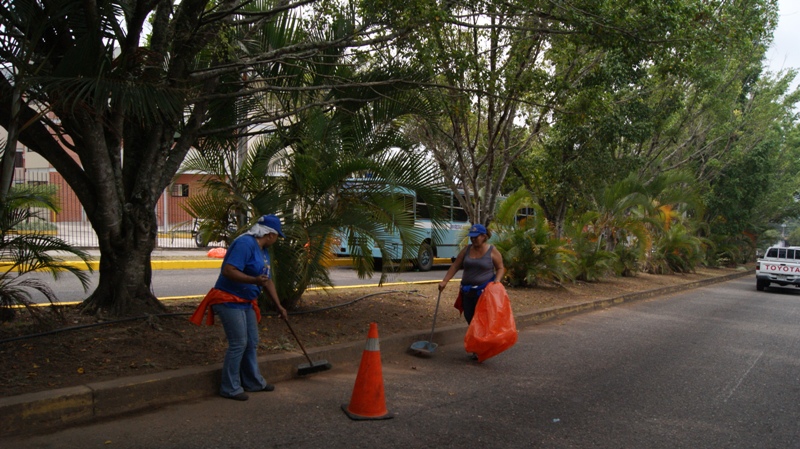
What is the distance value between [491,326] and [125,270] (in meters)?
3.83

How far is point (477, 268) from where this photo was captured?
280 inches

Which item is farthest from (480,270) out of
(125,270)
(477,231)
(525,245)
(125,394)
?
(525,245)

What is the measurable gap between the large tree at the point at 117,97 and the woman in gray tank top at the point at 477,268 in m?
2.74

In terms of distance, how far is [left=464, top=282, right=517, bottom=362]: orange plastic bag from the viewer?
21.4ft

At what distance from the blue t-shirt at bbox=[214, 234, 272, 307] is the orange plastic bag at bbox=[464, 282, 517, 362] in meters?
2.53

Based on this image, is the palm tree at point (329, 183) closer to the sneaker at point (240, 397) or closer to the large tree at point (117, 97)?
the large tree at point (117, 97)

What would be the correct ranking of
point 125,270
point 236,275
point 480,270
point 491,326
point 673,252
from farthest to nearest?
point 673,252
point 480,270
point 491,326
point 125,270
point 236,275

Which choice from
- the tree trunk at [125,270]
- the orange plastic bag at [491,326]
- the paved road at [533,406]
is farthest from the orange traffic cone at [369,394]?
the tree trunk at [125,270]

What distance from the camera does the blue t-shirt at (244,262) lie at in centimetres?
499

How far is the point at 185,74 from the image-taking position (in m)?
6.76

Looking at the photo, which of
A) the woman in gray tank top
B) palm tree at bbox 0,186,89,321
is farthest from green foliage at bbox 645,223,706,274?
palm tree at bbox 0,186,89,321

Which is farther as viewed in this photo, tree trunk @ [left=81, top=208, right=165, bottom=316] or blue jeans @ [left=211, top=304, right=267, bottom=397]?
tree trunk @ [left=81, top=208, right=165, bottom=316]

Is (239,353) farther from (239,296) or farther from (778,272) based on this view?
(778,272)

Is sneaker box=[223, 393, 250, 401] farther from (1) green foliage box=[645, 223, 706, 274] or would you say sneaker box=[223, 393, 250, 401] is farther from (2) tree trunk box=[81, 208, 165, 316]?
(1) green foliage box=[645, 223, 706, 274]
